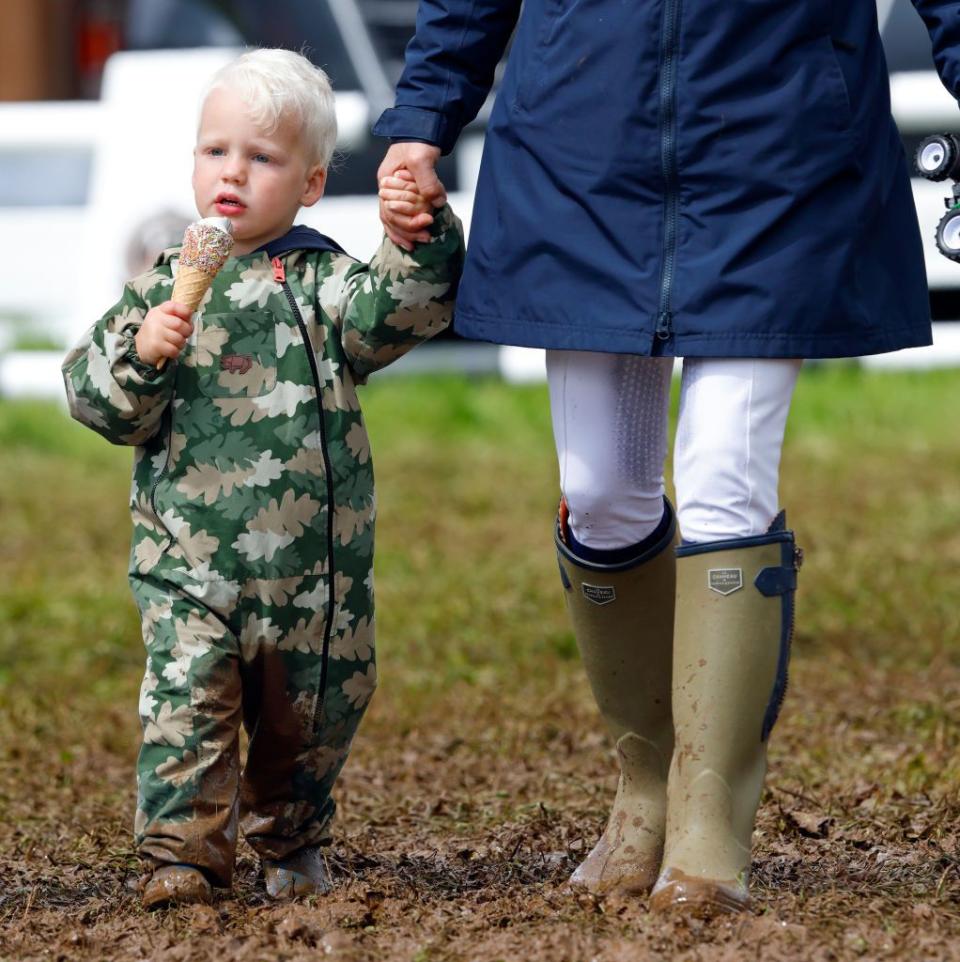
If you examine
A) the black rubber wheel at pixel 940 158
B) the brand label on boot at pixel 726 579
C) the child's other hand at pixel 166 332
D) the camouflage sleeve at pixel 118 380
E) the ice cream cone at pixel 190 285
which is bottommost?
the brand label on boot at pixel 726 579

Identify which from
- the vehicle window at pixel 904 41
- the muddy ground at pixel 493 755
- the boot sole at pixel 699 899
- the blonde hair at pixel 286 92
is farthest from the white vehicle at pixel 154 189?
the boot sole at pixel 699 899

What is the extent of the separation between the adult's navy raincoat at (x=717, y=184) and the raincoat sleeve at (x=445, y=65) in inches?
7.3

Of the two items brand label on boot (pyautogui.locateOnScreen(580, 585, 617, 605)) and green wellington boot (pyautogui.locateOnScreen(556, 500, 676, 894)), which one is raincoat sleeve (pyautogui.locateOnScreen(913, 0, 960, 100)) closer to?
green wellington boot (pyautogui.locateOnScreen(556, 500, 676, 894))

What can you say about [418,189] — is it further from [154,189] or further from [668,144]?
[154,189]

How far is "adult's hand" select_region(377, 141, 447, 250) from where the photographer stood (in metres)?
2.93

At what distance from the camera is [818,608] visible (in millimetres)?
5766

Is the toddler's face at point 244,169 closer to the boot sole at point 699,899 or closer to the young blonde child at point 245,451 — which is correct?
the young blonde child at point 245,451

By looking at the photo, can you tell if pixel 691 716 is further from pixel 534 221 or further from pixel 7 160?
pixel 7 160

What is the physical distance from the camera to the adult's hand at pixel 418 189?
293cm

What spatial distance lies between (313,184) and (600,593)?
792mm

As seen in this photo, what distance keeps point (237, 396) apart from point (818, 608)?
318 centimetres

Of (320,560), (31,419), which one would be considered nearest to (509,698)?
(320,560)

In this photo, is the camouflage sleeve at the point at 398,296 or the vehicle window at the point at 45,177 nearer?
the camouflage sleeve at the point at 398,296

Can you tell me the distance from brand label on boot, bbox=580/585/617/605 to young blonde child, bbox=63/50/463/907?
36 cm
